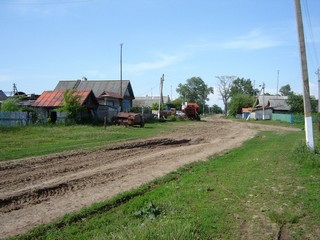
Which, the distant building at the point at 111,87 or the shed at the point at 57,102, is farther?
the distant building at the point at 111,87

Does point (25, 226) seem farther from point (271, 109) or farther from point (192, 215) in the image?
point (271, 109)

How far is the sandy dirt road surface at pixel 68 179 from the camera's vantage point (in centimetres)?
702

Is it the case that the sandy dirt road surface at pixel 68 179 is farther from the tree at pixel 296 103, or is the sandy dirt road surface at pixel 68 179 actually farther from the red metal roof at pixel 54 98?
the tree at pixel 296 103

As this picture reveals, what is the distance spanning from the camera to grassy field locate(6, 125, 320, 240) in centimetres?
568

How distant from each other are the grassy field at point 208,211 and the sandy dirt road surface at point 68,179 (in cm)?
57

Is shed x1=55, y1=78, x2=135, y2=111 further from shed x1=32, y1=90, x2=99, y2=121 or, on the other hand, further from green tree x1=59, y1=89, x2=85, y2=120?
green tree x1=59, y1=89, x2=85, y2=120

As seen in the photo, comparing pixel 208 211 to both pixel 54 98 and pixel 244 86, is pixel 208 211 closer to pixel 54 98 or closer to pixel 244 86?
pixel 54 98

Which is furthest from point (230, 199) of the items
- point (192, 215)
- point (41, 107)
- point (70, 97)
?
point (41, 107)

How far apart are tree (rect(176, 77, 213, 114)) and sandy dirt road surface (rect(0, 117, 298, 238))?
13370 cm

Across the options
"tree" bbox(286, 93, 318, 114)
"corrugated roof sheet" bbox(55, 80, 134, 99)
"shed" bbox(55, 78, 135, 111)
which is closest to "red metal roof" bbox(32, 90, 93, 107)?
"shed" bbox(55, 78, 135, 111)

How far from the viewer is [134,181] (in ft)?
32.9

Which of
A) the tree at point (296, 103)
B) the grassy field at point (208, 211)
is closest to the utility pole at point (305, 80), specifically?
the grassy field at point (208, 211)

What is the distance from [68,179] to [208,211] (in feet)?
16.1

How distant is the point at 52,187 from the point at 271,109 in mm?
78153
